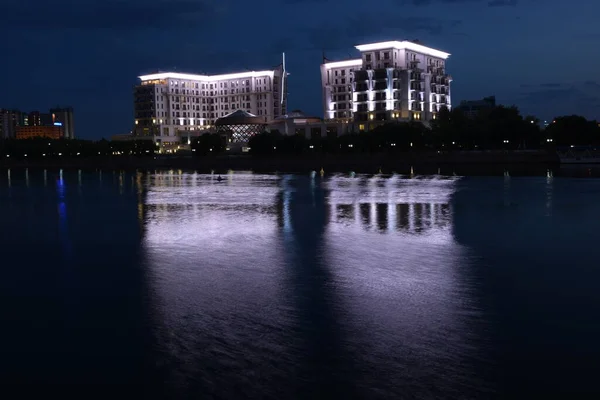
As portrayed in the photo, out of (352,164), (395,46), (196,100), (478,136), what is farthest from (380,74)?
(196,100)

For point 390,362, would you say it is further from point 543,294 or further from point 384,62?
point 384,62

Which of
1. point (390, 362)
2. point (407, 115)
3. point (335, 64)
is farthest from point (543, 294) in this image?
point (335, 64)

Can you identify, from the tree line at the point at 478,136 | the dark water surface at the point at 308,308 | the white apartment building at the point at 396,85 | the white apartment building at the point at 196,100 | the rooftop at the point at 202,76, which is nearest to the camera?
the dark water surface at the point at 308,308

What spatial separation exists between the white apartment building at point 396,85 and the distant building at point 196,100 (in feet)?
150

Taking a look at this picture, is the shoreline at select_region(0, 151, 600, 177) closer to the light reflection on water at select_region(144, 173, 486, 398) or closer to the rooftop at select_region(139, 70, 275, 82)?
the light reflection on water at select_region(144, 173, 486, 398)

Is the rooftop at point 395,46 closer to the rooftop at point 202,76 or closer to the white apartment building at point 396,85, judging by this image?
the white apartment building at point 396,85

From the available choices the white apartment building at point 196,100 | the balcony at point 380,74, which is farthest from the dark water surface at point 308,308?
the white apartment building at point 196,100

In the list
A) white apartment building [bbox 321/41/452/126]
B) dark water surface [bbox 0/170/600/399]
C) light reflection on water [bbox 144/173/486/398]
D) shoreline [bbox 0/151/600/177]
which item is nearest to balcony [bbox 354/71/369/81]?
white apartment building [bbox 321/41/452/126]

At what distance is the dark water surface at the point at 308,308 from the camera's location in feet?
29.4

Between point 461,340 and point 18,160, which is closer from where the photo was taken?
point 461,340

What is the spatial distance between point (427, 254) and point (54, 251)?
12.2 meters

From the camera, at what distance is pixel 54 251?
803 inches

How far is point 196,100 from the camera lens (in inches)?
7283

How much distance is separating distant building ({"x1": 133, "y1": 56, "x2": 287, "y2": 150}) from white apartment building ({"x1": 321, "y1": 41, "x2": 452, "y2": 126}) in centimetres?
4576
